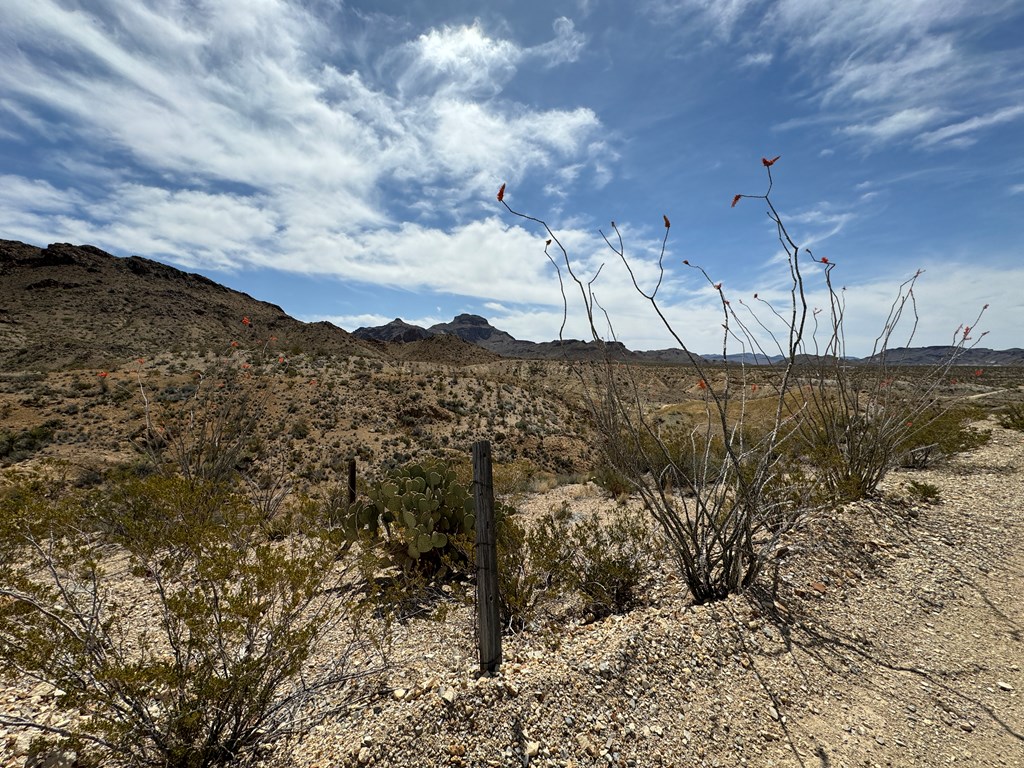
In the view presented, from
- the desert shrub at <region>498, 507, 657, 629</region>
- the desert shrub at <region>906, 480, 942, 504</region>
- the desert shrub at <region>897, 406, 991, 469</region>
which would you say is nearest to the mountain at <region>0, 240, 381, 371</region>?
the desert shrub at <region>498, 507, 657, 629</region>

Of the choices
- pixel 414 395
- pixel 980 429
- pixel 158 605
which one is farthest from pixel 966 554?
pixel 414 395

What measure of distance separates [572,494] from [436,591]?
5701mm

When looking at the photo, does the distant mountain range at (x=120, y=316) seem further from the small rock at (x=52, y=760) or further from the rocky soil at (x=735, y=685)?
the small rock at (x=52, y=760)

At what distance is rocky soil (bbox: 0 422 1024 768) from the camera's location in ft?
8.33

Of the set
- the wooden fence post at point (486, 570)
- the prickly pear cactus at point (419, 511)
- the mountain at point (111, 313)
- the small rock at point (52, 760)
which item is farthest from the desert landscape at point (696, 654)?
the mountain at point (111, 313)

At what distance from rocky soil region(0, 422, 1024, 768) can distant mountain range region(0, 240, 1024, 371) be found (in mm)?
24329

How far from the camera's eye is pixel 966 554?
482cm

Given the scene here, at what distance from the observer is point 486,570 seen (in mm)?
3150

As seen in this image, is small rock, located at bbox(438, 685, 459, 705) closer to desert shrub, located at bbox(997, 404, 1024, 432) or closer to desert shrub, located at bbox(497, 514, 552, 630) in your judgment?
desert shrub, located at bbox(497, 514, 552, 630)

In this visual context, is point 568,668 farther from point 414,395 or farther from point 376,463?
point 414,395

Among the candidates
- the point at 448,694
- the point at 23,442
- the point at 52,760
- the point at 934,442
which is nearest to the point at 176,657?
the point at 52,760

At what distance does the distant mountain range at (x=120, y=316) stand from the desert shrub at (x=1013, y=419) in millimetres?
15441

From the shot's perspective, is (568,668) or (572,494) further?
(572,494)

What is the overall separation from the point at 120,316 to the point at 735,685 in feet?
184
